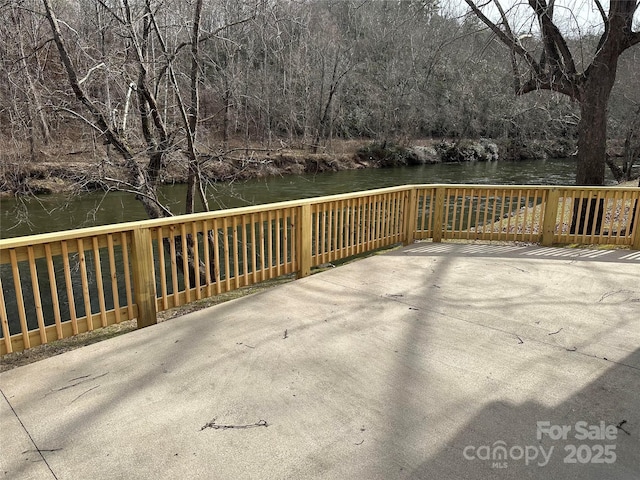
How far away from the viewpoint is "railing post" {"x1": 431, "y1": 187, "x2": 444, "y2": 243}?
642 cm

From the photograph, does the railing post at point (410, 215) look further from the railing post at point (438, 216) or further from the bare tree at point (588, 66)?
the bare tree at point (588, 66)

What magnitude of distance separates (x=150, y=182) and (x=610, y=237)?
21.8 feet

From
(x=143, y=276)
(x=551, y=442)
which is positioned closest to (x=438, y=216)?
(x=143, y=276)

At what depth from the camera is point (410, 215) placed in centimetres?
653

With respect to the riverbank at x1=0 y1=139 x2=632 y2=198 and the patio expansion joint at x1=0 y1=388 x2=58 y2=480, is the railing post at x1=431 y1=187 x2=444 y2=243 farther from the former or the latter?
the patio expansion joint at x1=0 y1=388 x2=58 y2=480

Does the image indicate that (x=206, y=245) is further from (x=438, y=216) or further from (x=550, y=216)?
(x=550, y=216)

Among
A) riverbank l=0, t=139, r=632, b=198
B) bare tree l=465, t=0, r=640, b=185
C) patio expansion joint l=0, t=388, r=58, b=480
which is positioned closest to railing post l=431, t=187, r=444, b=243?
riverbank l=0, t=139, r=632, b=198

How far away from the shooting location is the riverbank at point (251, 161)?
6.23 meters

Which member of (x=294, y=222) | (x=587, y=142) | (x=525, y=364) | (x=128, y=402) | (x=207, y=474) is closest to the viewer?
(x=207, y=474)

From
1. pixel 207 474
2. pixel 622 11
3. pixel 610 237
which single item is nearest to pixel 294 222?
pixel 207 474

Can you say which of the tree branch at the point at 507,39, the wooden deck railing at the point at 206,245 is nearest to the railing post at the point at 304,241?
the wooden deck railing at the point at 206,245

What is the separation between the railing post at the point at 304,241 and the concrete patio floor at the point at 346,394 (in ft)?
2.52

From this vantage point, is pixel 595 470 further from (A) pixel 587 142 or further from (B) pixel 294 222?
(A) pixel 587 142

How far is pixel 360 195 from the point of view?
5465mm
